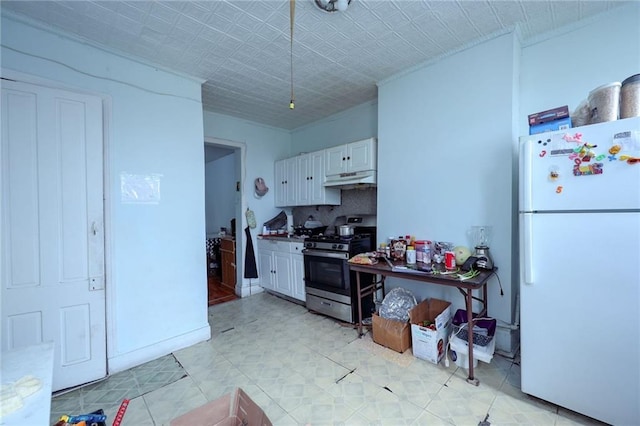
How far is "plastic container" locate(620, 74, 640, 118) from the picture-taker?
55.7 inches

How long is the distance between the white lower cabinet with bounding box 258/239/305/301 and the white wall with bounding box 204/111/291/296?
228mm

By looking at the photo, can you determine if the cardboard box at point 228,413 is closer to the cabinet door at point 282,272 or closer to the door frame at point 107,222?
the door frame at point 107,222

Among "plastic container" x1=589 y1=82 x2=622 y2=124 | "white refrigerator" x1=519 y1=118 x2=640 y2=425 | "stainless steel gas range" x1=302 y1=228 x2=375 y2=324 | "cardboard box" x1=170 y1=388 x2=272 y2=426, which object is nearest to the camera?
"cardboard box" x1=170 y1=388 x2=272 y2=426

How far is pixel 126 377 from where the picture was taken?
2.06 m

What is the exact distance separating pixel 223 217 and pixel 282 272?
111 inches

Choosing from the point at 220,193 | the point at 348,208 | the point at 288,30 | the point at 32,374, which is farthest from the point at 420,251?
the point at 220,193

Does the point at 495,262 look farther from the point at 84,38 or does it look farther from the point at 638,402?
the point at 84,38

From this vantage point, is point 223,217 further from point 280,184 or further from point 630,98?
point 630,98

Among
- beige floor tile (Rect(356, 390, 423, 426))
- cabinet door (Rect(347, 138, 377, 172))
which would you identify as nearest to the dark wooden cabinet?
cabinet door (Rect(347, 138, 377, 172))

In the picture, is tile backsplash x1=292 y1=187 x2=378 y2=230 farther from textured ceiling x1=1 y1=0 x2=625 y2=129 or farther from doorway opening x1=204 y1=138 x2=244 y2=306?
textured ceiling x1=1 y1=0 x2=625 y2=129

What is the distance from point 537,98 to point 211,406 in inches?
122

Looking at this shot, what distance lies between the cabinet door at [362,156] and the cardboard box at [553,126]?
157 cm

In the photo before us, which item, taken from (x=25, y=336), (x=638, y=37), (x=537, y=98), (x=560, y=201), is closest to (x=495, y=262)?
(x=560, y=201)

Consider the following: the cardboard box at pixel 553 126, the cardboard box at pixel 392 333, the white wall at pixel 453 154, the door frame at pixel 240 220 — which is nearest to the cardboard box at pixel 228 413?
the cardboard box at pixel 392 333
